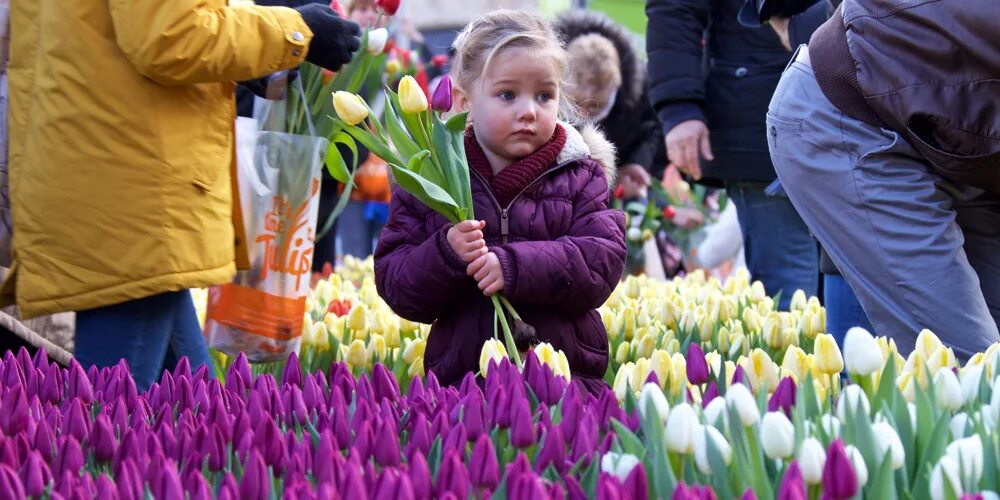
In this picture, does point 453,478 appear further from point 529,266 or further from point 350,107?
point 350,107

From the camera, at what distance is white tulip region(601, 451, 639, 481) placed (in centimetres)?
196

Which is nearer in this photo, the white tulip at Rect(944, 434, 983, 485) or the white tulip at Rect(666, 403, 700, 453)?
the white tulip at Rect(944, 434, 983, 485)

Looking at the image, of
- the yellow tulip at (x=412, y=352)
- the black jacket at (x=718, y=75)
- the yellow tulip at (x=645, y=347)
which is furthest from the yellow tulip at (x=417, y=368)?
the black jacket at (x=718, y=75)

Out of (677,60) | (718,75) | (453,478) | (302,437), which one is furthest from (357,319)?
(453,478)

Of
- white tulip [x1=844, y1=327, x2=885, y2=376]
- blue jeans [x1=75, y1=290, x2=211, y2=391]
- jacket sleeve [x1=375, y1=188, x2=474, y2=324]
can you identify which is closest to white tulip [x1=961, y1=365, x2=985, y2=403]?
white tulip [x1=844, y1=327, x2=885, y2=376]

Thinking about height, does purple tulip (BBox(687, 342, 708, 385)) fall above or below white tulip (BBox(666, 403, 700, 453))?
below

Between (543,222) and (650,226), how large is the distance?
537 centimetres

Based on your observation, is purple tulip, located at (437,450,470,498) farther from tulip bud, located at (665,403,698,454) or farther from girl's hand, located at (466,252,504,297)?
girl's hand, located at (466,252,504,297)

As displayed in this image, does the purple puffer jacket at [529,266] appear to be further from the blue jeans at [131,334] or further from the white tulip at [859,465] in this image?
the white tulip at [859,465]

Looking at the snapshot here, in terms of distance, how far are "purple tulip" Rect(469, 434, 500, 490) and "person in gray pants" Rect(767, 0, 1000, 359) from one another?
4.75 ft

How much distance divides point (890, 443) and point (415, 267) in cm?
141

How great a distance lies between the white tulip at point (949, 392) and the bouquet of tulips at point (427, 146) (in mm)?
943

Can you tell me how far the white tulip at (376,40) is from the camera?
4070 millimetres

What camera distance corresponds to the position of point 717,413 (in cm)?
217
